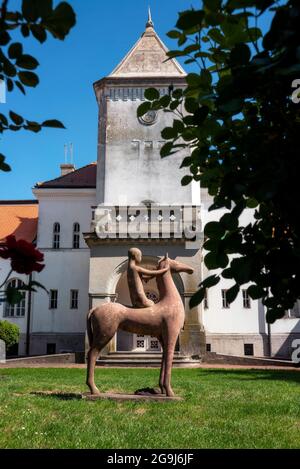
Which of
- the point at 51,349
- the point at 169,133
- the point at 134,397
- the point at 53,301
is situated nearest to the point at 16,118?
the point at 169,133

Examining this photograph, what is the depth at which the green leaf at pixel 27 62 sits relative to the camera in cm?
243

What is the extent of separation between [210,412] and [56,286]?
79.6 ft

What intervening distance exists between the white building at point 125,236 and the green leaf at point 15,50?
944 inches

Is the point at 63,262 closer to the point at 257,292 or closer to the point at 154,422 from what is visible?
the point at 154,422

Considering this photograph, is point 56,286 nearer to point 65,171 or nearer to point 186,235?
point 186,235

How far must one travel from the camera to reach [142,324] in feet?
33.8

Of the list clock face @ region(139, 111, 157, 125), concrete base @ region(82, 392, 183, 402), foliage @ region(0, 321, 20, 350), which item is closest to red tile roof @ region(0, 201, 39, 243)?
foliage @ region(0, 321, 20, 350)

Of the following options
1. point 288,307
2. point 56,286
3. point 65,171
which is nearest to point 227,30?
point 288,307

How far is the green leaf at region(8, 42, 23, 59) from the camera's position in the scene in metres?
2.39

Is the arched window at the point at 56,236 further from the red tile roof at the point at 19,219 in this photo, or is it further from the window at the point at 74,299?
the window at the point at 74,299

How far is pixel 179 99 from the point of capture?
3.39 meters

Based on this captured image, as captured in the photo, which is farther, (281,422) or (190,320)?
(190,320)

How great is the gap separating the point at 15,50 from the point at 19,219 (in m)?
36.6

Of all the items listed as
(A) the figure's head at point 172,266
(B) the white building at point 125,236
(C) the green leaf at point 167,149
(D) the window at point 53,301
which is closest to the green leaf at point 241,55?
(C) the green leaf at point 167,149
